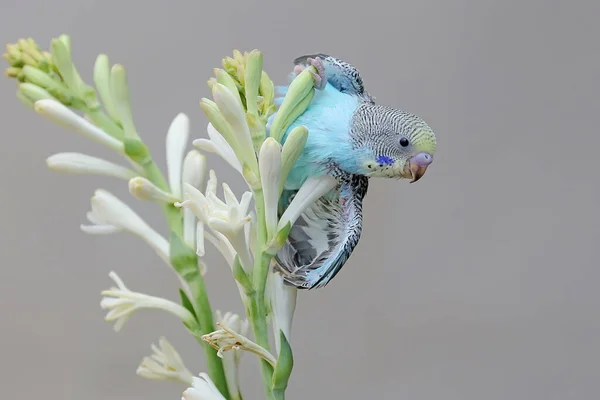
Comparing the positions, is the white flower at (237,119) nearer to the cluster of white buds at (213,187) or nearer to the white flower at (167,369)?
the cluster of white buds at (213,187)

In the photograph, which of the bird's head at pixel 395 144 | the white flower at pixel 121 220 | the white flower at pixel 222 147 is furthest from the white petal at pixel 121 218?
the bird's head at pixel 395 144

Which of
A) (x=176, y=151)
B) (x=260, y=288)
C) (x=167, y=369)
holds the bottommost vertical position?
(x=167, y=369)

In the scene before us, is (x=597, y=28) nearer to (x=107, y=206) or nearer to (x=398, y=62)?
(x=398, y=62)

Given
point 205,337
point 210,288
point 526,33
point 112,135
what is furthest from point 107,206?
point 526,33

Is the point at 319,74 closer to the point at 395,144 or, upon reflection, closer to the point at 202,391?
the point at 395,144

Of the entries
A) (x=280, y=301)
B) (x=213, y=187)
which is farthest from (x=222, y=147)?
(x=280, y=301)

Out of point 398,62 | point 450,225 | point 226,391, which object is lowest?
point 226,391

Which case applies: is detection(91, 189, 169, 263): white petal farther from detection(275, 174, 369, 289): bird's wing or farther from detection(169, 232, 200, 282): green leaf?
detection(275, 174, 369, 289): bird's wing
